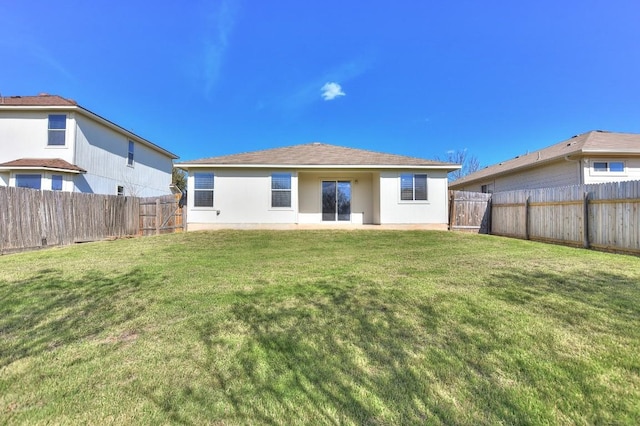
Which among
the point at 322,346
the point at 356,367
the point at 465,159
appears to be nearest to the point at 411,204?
the point at 322,346

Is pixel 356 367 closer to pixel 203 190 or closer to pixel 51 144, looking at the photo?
pixel 203 190

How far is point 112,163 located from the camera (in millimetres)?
17281

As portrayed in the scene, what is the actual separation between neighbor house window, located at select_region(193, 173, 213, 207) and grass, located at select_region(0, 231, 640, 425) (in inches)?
310

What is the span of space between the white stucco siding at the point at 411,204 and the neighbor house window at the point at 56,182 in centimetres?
1573

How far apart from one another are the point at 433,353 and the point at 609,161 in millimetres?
17005

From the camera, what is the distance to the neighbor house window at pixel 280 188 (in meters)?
13.8

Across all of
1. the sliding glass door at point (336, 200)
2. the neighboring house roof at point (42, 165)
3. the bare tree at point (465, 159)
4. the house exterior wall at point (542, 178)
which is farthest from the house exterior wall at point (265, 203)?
the bare tree at point (465, 159)

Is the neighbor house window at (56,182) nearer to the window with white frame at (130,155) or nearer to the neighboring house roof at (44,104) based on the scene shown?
the neighboring house roof at (44,104)

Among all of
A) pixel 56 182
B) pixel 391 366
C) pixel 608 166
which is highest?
pixel 608 166

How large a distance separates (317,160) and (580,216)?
9948 mm

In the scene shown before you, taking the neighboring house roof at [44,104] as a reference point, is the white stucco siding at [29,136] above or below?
below

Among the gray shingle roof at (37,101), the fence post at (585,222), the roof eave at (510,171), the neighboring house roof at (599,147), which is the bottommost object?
the fence post at (585,222)

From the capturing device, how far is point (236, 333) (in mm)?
3152

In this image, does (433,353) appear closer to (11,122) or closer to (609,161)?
(609,161)
